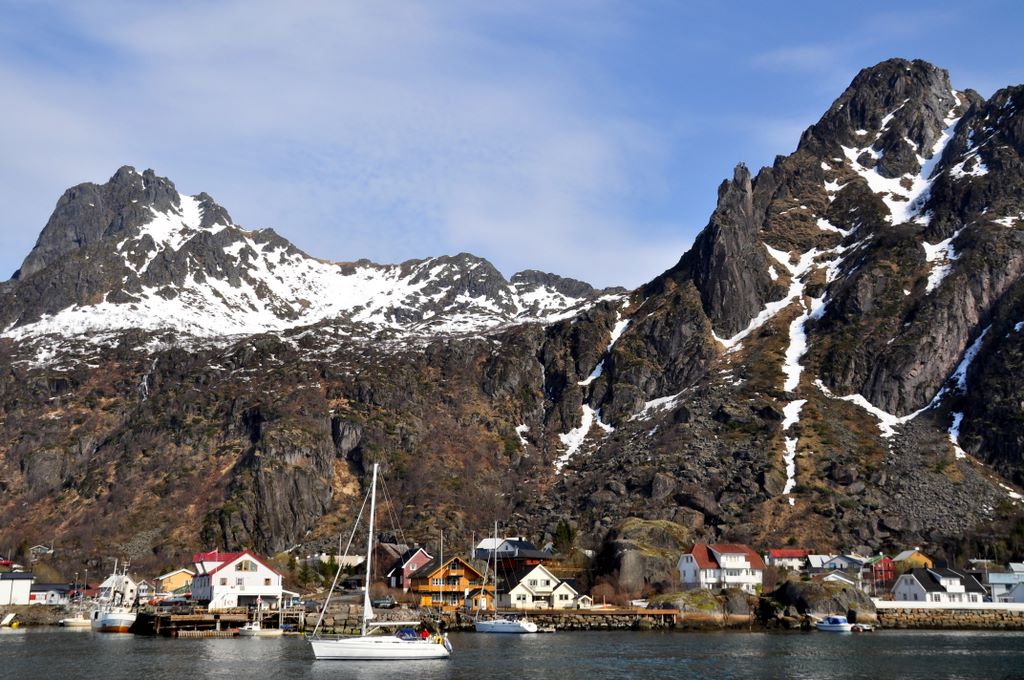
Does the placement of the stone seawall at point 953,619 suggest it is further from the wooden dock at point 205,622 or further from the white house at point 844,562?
the wooden dock at point 205,622

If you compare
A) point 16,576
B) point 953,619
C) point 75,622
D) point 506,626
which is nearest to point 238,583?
point 75,622

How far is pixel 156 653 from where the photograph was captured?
86062 mm

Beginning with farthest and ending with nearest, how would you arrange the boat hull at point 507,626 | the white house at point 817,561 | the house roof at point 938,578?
1. the white house at point 817,561
2. the house roof at point 938,578
3. the boat hull at point 507,626

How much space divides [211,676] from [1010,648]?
2827 inches

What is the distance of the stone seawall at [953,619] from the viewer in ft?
402

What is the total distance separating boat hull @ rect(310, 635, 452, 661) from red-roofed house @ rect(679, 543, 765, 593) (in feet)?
213

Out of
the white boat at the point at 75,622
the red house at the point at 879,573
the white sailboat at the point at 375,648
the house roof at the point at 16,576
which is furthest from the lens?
the house roof at the point at 16,576

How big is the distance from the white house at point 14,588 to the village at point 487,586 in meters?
0.15

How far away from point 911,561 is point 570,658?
84068 millimetres

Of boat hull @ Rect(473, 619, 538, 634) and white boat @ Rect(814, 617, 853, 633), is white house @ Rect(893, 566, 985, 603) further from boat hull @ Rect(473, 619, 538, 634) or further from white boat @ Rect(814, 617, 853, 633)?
boat hull @ Rect(473, 619, 538, 634)

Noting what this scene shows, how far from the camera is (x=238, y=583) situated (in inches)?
4914

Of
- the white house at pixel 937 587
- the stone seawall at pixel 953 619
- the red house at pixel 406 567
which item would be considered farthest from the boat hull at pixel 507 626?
the white house at pixel 937 587

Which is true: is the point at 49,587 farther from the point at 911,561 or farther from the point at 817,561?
the point at 911,561

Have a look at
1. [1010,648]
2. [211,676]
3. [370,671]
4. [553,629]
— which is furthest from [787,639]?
[211,676]
